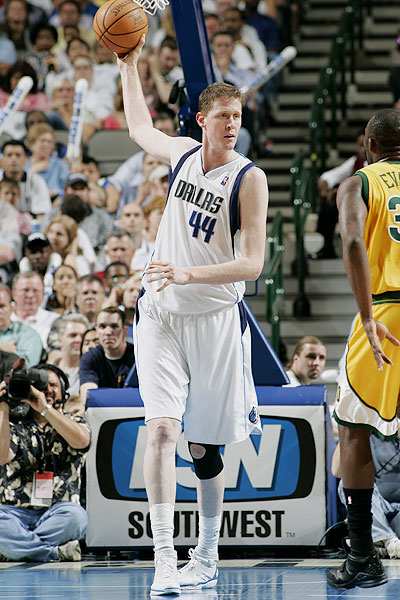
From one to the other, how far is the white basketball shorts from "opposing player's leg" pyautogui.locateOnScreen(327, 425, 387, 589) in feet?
2.03

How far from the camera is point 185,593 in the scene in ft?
16.0

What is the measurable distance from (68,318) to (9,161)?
3983 millimetres

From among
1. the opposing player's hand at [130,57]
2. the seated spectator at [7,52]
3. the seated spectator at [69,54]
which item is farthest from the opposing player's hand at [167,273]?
the seated spectator at [7,52]

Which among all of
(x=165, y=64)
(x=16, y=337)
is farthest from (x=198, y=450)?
(x=165, y=64)

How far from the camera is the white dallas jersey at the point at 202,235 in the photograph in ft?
16.4

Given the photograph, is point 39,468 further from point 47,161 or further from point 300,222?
point 47,161

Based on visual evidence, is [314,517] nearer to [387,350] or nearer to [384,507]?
[384,507]

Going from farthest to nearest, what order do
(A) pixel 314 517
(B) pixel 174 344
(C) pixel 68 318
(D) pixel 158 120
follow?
1. (D) pixel 158 120
2. (C) pixel 68 318
3. (A) pixel 314 517
4. (B) pixel 174 344

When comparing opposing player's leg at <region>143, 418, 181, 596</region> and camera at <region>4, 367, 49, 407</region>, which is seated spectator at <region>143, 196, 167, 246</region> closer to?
camera at <region>4, 367, 49, 407</region>

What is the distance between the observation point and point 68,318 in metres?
9.62

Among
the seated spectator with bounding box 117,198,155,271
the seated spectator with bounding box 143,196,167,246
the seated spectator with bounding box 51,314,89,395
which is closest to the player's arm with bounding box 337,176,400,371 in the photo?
the seated spectator with bounding box 51,314,89,395

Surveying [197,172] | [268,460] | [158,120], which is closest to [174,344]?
[197,172]

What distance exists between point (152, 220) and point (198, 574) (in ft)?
20.5

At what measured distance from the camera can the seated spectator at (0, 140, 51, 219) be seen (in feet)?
42.0
